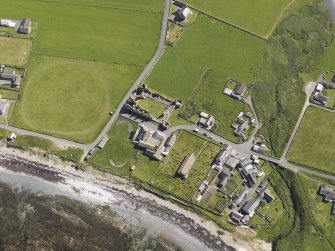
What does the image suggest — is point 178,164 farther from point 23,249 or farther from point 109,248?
point 23,249

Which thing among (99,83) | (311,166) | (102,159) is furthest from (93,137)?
(311,166)

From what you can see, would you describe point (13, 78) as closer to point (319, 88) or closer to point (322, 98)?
point (319, 88)

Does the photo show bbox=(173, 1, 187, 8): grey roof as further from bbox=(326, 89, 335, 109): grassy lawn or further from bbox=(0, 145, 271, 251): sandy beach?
bbox=(0, 145, 271, 251): sandy beach

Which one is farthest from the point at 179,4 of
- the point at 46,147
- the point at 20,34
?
the point at 46,147

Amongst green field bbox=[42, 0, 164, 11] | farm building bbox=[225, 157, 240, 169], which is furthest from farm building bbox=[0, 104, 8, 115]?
farm building bbox=[225, 157, 240, 169]

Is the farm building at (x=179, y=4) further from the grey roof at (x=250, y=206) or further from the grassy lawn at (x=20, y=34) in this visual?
the grey roof at (x=250, y=206)

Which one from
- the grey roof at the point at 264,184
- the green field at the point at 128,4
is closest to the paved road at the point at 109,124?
the green field at the point at 128,4
